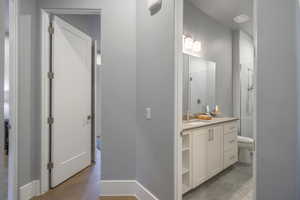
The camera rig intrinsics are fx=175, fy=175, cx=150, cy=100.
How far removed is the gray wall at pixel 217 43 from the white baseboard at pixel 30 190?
306cm

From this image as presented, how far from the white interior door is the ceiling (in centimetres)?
209

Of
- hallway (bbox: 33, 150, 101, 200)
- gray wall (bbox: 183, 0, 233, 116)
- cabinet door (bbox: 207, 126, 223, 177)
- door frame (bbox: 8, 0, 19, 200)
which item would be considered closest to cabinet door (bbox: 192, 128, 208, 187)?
cabinet door (bbox: 207, 126, 223, 177)

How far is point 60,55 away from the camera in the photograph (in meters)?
2.54

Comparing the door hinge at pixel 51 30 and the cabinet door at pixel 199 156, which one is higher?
the door hinge at pixel 51 30

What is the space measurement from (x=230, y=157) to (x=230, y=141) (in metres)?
0.28

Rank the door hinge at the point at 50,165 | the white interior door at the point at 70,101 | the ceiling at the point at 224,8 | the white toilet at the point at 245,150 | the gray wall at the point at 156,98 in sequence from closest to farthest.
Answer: the gray wall at the point at 156,98
the door hinge at the point at 50,165
the white interior door at the point at 70,101
the ceiling at the point at 224,8
the white toilet at the point at 245,150

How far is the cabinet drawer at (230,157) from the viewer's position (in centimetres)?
294

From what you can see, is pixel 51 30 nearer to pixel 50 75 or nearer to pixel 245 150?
pixel 50 75

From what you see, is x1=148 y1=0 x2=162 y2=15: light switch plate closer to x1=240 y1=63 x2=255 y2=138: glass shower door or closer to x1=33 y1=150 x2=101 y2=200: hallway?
x1=33 y1=150 x2=101 y2=200: hallway

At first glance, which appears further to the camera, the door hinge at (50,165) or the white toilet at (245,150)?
the white toilet at (245,150)

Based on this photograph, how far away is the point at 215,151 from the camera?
268 cm

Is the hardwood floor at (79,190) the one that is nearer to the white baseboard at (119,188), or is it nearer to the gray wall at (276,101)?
the white baseboard at (119,188)

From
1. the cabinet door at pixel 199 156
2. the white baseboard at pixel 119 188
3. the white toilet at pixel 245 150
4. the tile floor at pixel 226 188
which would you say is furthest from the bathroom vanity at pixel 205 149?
the white baseboard at pixel 119 188

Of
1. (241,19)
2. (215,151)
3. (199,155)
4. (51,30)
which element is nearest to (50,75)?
(51,30)
